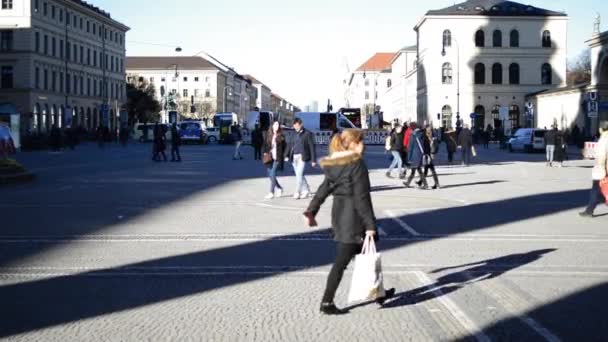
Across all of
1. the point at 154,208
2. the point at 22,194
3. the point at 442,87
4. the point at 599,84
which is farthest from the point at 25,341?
the point at 442,87

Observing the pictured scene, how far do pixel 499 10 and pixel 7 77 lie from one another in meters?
55.7

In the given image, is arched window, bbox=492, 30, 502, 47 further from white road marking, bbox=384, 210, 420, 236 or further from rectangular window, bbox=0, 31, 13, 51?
white road marking, bbox=384, 210, 420, 236

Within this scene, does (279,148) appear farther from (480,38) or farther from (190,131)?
(480,38)

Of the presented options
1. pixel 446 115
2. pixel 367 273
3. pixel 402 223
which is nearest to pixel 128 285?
pixel 367 273

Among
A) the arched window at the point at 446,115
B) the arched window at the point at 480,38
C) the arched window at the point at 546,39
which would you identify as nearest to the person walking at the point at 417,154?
the arched window at the point at 446,115

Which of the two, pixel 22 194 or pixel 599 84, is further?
pixel 599 84

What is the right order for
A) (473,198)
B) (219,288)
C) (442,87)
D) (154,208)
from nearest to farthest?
A: (219,288), (154,208), (473,198), (442,87)

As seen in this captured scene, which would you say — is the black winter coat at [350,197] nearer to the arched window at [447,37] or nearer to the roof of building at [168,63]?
the arched window at [447,37]

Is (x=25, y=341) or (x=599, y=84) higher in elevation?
(x=599, y=84)

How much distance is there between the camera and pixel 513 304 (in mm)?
8391

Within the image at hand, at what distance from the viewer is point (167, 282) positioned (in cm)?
959

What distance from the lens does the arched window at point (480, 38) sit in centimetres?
10325

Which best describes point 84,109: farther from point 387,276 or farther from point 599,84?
point 387,276

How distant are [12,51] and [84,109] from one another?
18239mm
